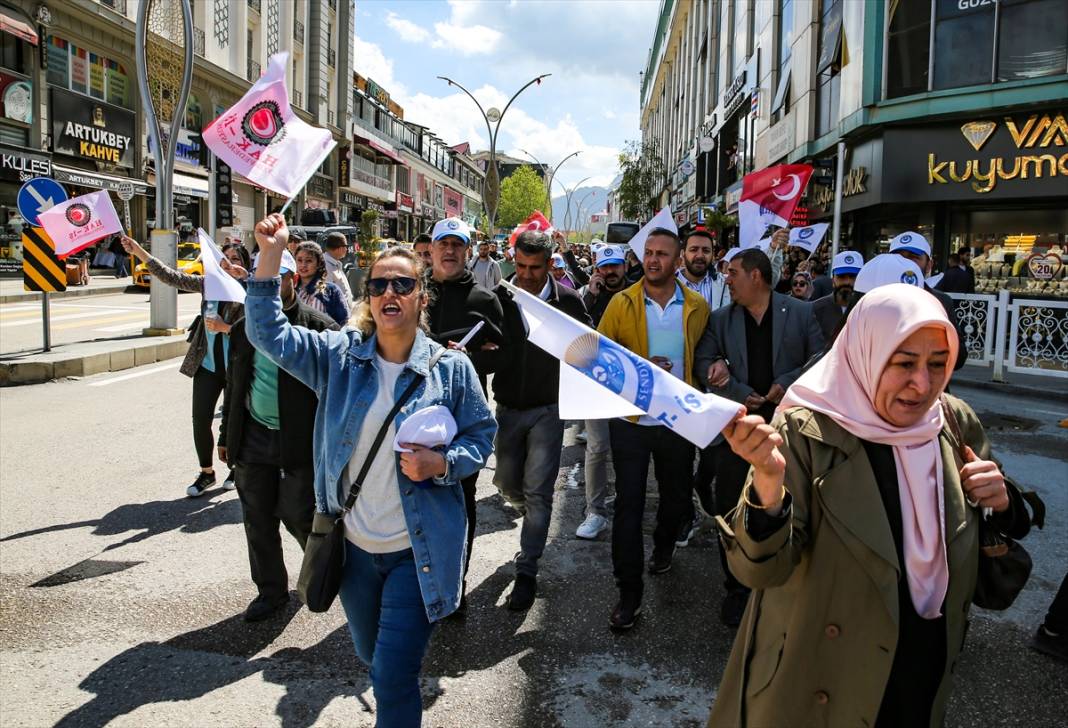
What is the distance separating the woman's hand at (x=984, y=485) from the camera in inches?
79.4

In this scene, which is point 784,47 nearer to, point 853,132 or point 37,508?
point 853,132

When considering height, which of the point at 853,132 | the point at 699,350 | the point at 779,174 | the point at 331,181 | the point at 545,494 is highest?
the point at 331,181

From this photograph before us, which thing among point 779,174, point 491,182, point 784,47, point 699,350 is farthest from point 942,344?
point 491,182

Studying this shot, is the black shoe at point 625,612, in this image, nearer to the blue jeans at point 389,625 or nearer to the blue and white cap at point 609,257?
the blue jeans at point 389,625

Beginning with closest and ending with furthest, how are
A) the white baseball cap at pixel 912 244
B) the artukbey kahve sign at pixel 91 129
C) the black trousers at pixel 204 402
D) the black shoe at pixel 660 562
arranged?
the black shoe at pixel 660 562 → the white baseball cap at pixel 912 244 → the black trousers at pixel 204 402 → the artukbey kahve sign at pixel 91 129

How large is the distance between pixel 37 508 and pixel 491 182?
90.0 feet

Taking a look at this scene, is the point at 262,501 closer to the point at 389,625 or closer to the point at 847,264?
the point at 389,625

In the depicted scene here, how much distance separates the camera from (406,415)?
105 inches

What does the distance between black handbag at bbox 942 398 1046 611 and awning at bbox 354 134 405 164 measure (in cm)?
5304

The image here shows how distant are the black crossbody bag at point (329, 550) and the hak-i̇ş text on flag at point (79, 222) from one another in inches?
216

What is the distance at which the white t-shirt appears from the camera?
2.68m

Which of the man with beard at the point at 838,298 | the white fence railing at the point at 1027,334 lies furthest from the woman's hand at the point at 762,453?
the white fence railing at the point at 1027,334

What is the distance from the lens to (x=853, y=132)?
17531 mm

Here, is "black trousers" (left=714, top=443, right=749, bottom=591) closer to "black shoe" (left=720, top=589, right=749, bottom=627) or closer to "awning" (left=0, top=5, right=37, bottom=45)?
"black shoe" (left=720, top=589, right=749, bottom=627)
